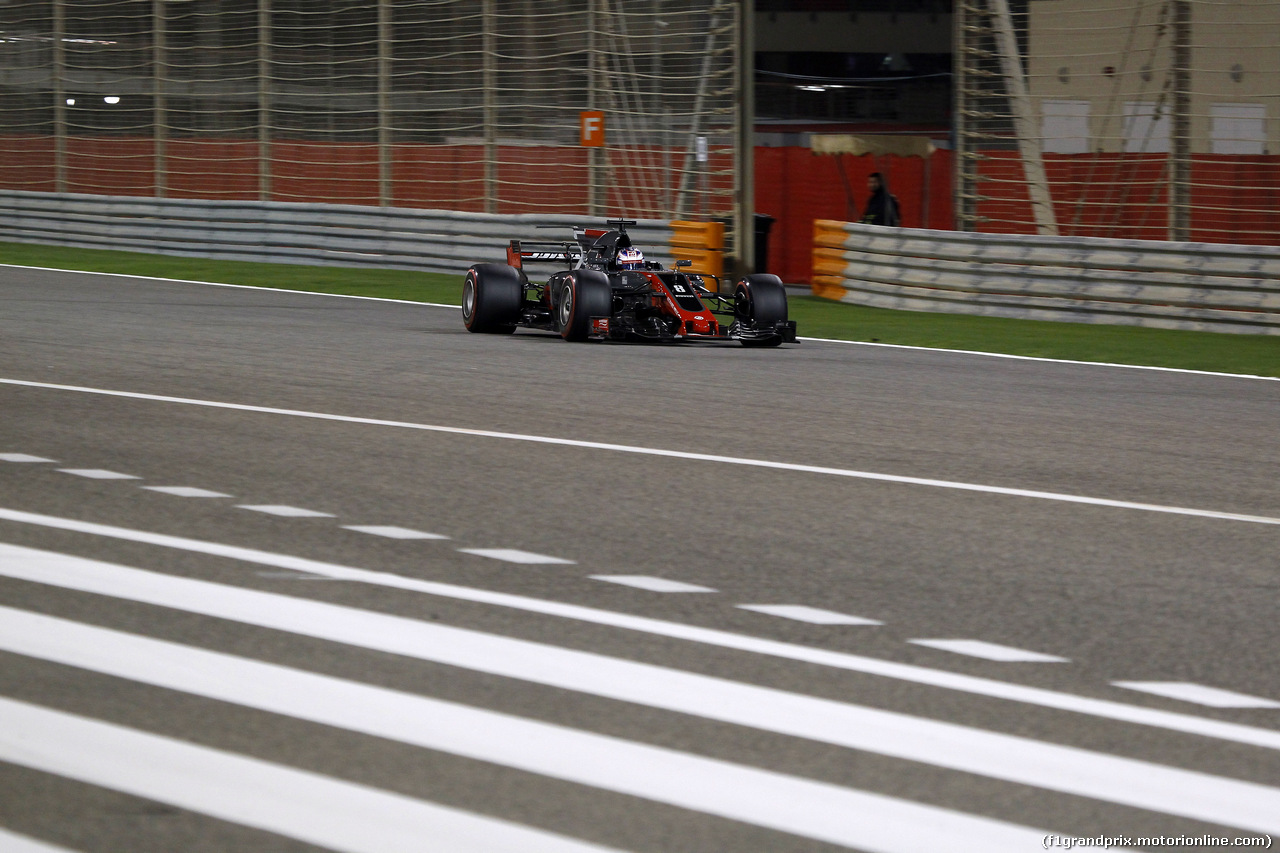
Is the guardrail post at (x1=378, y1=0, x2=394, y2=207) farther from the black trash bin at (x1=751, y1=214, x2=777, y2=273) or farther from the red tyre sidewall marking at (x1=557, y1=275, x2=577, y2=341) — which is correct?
the red tyre sidewall marking at (x1=557, y1=275, x2=577, y2=341)

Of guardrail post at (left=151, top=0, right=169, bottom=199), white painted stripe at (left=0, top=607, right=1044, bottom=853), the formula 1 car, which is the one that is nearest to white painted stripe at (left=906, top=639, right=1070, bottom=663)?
white painted stripe at (left=0, top=607, right=1044, bottom=853)

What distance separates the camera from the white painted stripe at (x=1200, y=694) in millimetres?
4602

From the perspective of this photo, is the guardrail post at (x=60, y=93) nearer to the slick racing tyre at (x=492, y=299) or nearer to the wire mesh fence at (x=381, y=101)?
the wire mesh fence at (x=381, y=101)

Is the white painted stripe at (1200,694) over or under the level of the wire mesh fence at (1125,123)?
under

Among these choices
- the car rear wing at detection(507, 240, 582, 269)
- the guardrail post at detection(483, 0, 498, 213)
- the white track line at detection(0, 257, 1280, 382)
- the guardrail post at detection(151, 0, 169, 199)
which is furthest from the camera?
the guardrail post at detection(151, 0, 169, 199)

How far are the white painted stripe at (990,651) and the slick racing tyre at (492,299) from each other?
10.7m

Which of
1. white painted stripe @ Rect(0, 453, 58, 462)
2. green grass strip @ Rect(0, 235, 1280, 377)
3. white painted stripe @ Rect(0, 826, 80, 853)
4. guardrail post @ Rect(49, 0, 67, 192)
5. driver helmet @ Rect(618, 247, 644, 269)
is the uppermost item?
guardrail post @ Rect(49, 0, 67, 192)

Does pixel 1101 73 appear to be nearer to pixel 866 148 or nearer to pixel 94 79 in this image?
pixel 866 148

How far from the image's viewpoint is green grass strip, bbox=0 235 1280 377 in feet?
49.1

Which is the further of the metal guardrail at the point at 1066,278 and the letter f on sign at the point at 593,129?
the letter f on sign at the point at 593,129

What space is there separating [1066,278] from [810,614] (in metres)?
13.5

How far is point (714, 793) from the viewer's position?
12.5 ft

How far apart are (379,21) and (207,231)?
420cm

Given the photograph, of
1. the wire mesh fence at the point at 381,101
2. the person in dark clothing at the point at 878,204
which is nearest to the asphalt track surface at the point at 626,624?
the person in dark clothing at the point at 878,204
